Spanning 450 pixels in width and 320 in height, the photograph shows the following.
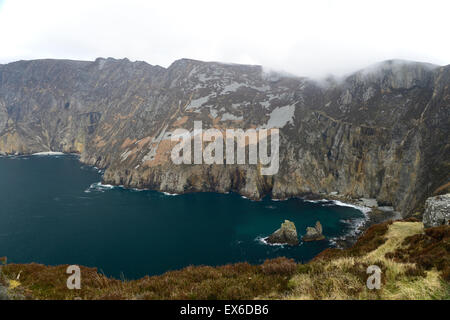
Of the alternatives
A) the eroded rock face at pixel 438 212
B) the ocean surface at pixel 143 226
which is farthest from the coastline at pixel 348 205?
the eroded rock face at pixel 438 212

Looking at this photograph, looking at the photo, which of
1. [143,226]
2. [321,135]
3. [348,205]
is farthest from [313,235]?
[321,135]

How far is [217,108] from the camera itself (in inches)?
5202

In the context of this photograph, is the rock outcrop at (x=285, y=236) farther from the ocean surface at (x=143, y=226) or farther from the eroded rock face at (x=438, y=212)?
the eroded rock face at (x=438, y=212)

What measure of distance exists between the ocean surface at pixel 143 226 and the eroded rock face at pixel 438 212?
34.5 metres

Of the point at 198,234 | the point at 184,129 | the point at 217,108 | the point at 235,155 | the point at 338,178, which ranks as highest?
the point at 217,108

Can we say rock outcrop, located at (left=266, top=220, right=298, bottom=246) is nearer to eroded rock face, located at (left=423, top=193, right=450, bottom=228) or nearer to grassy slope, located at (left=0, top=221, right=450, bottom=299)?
eroded rock face, located at (left=423, top=193, right=450, bottom=228)

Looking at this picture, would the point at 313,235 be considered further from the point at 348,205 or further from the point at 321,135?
the point at 321,135

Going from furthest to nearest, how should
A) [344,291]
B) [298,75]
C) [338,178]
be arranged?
[298,75]
[338,178]
[344,291]

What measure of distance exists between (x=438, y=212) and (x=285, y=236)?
42555 mm

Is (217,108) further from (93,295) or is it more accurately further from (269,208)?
(93,295)

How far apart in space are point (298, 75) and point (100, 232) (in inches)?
5692

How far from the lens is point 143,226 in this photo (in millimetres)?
64062

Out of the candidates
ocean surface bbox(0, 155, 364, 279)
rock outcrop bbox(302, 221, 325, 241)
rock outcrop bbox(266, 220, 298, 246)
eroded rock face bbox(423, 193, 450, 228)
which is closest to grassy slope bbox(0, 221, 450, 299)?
eroded rock face bbox(423, 193, 450, 228)
